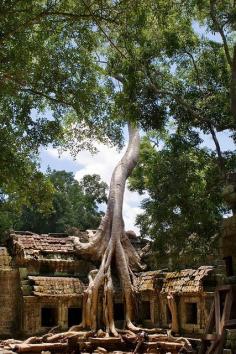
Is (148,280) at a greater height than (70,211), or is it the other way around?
(70,211)

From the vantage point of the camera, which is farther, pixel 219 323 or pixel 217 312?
pixel 217 312

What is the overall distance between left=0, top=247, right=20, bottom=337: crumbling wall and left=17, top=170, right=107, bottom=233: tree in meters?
13.7

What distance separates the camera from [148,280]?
18469 mm

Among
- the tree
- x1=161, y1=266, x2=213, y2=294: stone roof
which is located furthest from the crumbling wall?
the tree

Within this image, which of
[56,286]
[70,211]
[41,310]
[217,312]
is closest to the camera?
[217,312]

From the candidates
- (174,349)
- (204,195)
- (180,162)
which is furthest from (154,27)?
(174,349)

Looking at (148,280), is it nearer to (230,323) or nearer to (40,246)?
(40,246)

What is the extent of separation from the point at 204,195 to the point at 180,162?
1.07 m

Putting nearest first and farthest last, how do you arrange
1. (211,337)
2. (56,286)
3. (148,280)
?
1. (211,337)
2. (56,286)
3. (148,280)

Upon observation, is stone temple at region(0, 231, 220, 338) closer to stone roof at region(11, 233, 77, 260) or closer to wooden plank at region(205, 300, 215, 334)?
stone roof at region(11, 233, 77, 260)

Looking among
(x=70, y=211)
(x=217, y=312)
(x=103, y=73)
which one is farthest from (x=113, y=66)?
(x=70, y=211)

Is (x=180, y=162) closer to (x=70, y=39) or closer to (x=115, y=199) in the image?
(x=70, y=39)

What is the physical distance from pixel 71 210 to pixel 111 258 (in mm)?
14445

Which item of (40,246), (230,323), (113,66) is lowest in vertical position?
(230,323)
